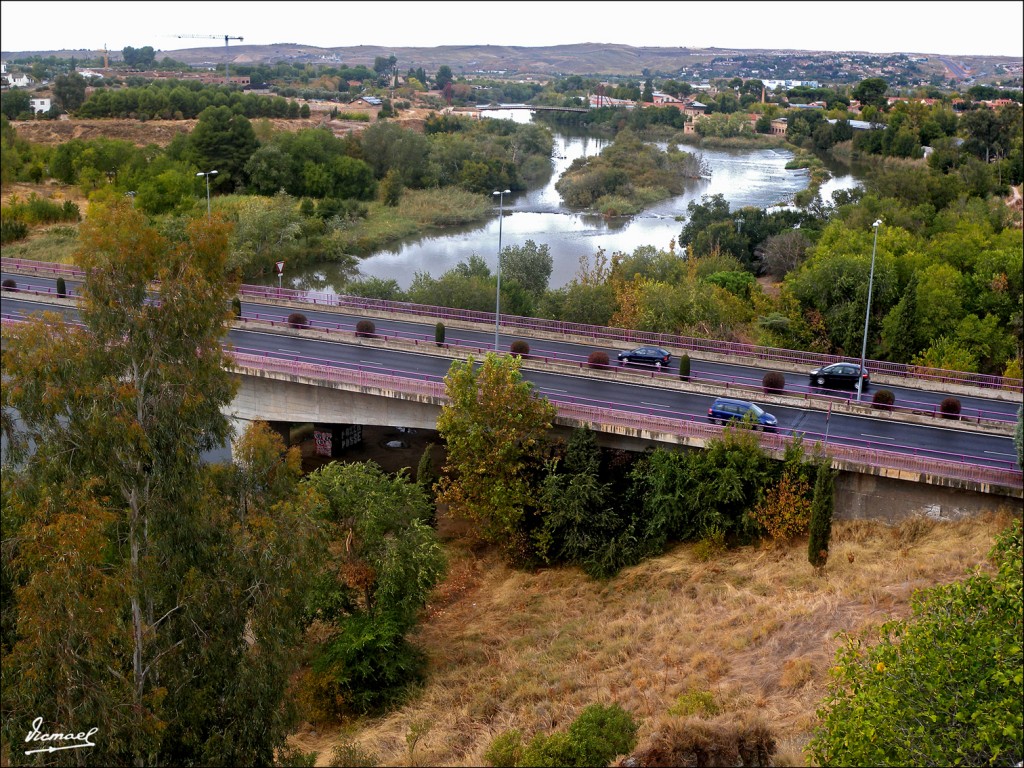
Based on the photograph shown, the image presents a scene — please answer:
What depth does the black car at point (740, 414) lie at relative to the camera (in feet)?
95.3

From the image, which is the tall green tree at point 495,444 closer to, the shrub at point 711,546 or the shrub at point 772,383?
the shrub at point 711,546

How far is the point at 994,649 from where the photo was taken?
1292 cm

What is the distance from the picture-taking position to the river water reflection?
69.2m

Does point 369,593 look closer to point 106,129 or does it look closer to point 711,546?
point 711,546

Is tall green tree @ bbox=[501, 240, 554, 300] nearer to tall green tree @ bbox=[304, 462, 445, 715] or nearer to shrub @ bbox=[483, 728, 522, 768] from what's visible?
tall green tree @ bbox=[304, 462, 445, 715]

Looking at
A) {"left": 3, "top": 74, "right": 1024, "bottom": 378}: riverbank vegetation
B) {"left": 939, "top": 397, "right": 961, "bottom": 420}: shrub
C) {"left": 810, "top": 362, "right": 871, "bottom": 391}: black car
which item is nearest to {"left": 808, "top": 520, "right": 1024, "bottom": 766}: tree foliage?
{"left": 939, "top": 397, "right": 961, "bottom": 420}: shrub

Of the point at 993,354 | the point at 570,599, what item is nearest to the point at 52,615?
the point at 570,599

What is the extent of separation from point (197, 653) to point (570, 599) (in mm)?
13893

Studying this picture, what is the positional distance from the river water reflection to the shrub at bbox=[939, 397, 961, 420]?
3211cm

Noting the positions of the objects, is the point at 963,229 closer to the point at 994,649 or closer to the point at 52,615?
the point at 994,649

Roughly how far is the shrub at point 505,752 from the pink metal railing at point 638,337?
22.0 m

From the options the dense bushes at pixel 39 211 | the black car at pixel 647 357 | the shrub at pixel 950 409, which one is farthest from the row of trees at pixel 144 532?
the dense bushes at pixel 39 211

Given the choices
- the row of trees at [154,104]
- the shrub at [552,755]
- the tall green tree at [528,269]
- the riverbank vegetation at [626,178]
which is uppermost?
the row of trees at [154,104]

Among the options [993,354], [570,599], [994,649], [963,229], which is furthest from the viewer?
[963,229]
